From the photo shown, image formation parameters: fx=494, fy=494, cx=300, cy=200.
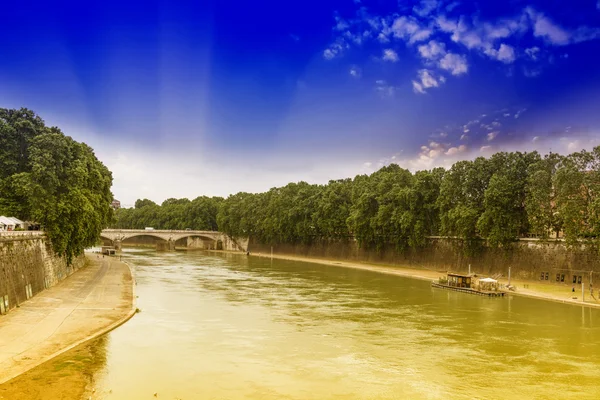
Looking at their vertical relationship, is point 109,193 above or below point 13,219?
above

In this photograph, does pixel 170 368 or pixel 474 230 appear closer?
pixel 170 368

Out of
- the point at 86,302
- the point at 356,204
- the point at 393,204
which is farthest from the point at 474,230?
the point at 86,302

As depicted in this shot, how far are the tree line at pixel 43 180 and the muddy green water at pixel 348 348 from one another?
12.1 m

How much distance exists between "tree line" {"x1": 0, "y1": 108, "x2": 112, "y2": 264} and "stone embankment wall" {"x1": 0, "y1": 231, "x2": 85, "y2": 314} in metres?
3.64

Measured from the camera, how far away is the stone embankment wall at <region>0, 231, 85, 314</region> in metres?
38.3

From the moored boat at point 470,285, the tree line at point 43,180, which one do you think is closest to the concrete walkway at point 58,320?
the tree line at point 43,180

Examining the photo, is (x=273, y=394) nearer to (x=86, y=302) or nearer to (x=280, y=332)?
(x=280, y=332)

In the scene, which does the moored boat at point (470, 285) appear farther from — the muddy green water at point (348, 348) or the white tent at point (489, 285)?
the muddy green water at point (348, 348)

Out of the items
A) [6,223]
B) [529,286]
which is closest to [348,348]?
[6,223]

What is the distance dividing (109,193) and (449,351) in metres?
70.4

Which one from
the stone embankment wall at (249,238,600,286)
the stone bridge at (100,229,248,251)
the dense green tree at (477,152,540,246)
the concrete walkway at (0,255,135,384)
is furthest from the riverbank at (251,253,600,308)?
the stone bridge at (100,229,248,251)

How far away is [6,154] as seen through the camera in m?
58.5

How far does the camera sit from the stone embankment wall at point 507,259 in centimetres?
6425

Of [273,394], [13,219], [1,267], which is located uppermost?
[13,219]
